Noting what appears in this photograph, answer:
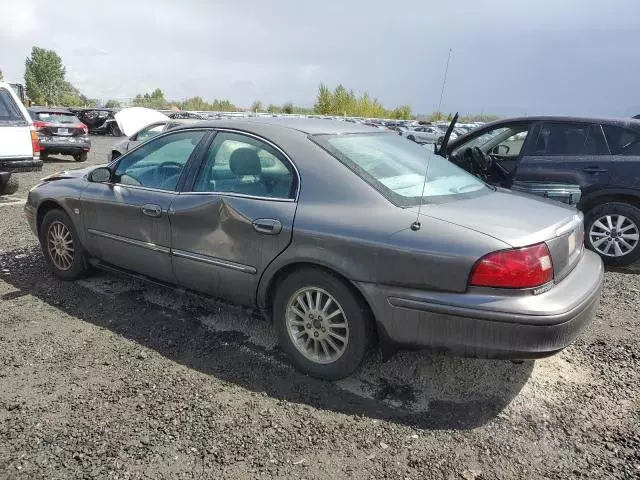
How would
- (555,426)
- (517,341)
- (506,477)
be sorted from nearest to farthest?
(506,477)
(517,341)
(555,426)

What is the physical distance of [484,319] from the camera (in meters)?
2.66

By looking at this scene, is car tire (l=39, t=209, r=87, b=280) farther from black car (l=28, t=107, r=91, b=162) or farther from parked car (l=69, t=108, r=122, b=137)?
parked car (l=69, t=108, r=122, b=137)

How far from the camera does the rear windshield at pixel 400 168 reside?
3.20 m

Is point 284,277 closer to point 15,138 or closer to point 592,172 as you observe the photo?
point 592,172

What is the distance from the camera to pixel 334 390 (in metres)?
3.16

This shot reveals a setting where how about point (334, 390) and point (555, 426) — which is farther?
point (334, 390)

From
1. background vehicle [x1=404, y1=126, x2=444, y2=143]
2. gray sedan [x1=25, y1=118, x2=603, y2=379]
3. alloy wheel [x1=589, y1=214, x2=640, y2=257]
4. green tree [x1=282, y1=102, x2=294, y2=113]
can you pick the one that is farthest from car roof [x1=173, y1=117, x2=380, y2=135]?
green tree [x1=282, y1=102, x2=294, y2=113]

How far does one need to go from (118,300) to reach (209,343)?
120 cm

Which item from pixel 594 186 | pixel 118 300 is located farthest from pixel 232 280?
pixel 594 186

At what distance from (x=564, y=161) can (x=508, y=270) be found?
158 inches

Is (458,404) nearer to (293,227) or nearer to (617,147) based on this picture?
(293,227)

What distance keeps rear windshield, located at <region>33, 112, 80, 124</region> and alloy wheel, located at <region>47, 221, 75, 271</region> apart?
40.6 feet

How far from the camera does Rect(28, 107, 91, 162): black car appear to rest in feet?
50.2

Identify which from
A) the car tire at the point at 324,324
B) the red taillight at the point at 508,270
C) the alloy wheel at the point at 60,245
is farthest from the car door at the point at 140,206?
the red taillight at the point at 508,270
